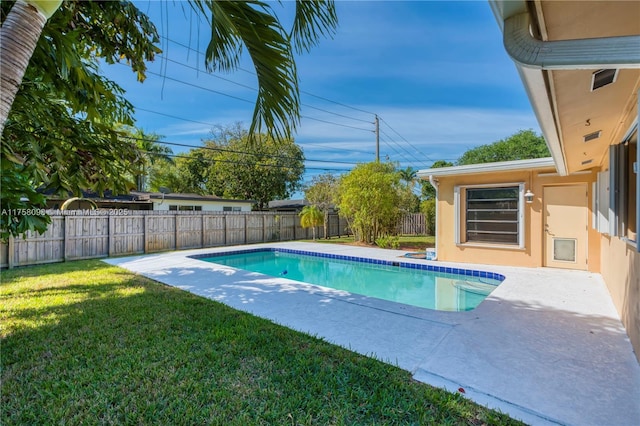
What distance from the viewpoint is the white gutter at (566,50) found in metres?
1.32

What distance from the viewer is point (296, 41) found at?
2.29 metres

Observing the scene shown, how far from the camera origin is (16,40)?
134 centimetres

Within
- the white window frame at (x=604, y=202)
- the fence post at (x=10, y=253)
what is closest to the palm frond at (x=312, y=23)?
the white window frame at (x=604, y=202)

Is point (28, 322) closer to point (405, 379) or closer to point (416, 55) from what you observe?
point (405, 379)

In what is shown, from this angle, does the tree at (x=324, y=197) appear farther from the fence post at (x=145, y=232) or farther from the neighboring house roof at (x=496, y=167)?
the fence post at (x=145, y=232)

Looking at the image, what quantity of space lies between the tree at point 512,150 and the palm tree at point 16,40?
3459cm

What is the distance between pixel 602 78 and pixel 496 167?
240 inches

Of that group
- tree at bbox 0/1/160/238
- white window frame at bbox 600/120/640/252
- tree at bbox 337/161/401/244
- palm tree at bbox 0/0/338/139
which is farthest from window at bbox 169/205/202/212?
white window frame at bbox 600/120/640/252

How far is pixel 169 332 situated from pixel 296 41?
3.50 m

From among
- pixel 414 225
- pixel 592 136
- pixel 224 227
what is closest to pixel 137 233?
pixel 224 227

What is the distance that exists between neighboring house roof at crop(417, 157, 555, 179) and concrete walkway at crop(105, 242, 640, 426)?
8.94 feet

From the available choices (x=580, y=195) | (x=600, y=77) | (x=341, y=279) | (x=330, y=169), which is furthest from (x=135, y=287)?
(x=330, y=169)

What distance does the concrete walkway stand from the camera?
2.46m

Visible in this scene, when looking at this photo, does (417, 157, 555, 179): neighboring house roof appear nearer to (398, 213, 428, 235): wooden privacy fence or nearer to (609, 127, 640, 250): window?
(609, 127, 640, 250): window
